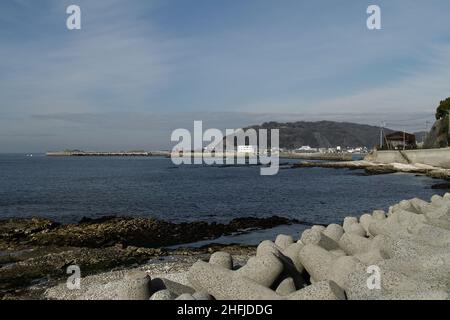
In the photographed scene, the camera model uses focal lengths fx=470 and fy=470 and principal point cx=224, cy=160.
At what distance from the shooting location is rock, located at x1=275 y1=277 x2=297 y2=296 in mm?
6553

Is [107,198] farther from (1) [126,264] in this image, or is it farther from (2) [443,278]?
(2) [443,278]

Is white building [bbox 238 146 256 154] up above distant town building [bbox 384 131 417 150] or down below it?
below

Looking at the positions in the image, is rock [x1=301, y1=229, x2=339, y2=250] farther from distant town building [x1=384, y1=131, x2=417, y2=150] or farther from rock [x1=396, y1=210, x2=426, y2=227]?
distant town building [x1=384, y1=131, x2=417, y2=150]

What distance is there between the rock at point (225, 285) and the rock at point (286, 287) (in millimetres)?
652

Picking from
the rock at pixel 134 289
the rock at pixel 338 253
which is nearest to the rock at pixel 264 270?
the rock at pixel 134 289

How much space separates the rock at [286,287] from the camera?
258 inches

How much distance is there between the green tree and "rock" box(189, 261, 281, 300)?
79.8m

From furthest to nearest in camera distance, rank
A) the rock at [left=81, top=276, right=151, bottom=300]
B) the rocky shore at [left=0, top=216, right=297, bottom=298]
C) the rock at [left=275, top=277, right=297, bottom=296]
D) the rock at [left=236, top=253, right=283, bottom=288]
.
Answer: the rocky shore at [left=0, top=216, right=297, bottom=298], the rock at [left=275, top=277, right=297, bottom=296], the rock at [left=236, top=253, right=283, bottom=288], the rock at [left=81, top=276, right=151, bottom=300]

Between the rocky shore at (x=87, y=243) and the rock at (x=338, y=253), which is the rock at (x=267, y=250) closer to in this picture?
the rock at (x=338, y=253)

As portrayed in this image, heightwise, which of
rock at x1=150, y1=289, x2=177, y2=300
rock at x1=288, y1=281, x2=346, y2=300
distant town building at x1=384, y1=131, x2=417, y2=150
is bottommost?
rock at x1=150, y1=289, x2=177, y2=300

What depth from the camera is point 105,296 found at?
693 cm

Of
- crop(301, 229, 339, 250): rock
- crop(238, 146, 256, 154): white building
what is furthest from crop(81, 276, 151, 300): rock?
crop(238, 146, 256, 154): white building

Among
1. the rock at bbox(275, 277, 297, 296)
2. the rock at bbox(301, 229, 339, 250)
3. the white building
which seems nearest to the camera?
the rock at bbox(275, 277, 297, 296)
